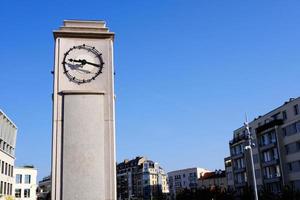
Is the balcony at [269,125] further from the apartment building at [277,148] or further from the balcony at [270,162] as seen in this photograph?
the balcony at [270,162]

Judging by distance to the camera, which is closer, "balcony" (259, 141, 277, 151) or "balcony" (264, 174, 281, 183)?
"balcony" (264, 174, 281, 183)

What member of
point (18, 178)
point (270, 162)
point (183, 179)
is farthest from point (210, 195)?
point (183, 179)

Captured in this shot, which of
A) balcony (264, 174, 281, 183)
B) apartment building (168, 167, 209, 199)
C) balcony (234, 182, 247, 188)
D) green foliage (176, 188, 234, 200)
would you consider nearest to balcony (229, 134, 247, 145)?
balcony (234, 182, 247, 188)

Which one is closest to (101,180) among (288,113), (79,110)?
(79,110)

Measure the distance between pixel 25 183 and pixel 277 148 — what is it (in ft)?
207

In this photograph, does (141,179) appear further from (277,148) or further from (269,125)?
(277,148)

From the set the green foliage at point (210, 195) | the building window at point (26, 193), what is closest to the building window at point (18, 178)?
the building window at point (26, 193)

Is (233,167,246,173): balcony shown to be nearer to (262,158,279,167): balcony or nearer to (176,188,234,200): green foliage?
(176,188,234,200): green foliage

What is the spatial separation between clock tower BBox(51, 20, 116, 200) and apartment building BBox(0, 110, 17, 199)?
54.9 meters

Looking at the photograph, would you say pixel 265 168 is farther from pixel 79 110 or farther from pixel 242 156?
pixel 79 110

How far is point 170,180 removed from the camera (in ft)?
534

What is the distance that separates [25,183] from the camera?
330ft

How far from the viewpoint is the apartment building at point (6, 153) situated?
2702 inches

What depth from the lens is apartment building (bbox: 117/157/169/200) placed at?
546ft
